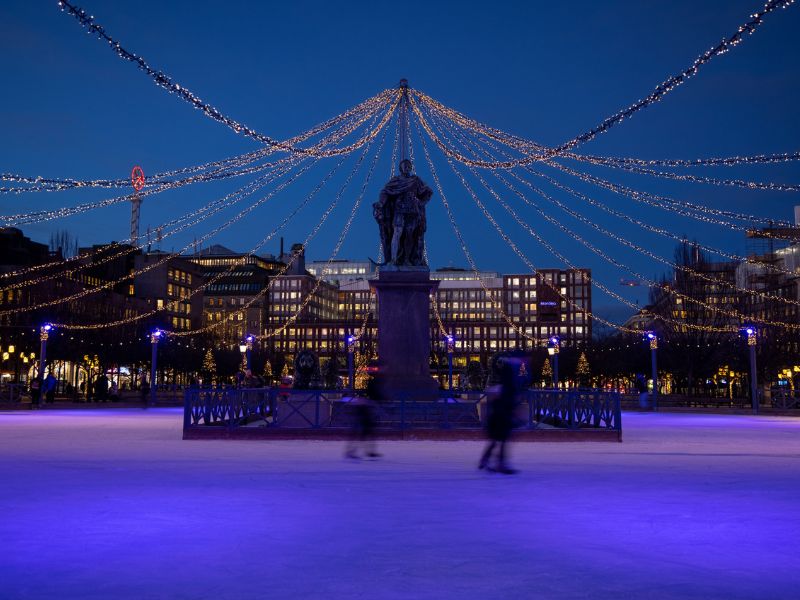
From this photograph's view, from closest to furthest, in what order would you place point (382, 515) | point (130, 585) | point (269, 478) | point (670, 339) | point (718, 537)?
point (130, 585), point (718, 537), point (382, 515), point (269, 478), point (670, 339)

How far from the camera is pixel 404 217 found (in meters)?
27.5

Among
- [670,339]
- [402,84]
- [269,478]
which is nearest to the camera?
[269,478]

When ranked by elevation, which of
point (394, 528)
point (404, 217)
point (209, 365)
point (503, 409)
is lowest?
point (394, 528)

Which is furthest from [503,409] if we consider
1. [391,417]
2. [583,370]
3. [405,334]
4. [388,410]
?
[583,370]

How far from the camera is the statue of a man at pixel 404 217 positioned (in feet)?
89.0

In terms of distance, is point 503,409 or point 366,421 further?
point 366,421

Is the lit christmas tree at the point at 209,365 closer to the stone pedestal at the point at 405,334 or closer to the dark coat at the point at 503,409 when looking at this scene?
the stone pedestal at the point at 405,334

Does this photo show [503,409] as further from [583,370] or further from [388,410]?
[583,370]

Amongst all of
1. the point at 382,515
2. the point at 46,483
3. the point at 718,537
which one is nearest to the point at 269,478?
the point at 46,483

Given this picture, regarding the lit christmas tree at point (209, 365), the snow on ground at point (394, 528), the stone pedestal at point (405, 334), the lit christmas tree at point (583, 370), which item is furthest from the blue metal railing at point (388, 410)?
the lit christmas tree at point (209, 365)

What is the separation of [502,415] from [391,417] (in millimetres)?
9351

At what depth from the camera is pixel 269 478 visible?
541 inches

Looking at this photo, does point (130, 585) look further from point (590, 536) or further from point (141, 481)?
point (141, 481)

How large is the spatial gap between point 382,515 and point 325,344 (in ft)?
602
